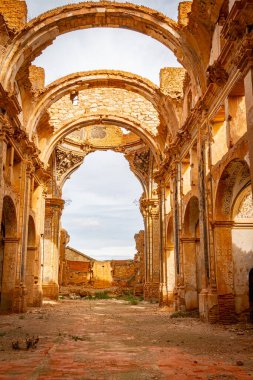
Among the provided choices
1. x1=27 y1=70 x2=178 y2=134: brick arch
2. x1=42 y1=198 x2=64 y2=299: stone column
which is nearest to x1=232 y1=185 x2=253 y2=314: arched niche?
x1=27 y1=70 x2=178 y2=134: brick arch

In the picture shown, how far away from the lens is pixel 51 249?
83.4 ft

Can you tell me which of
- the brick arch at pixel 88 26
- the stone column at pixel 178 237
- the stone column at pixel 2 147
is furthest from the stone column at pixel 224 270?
the stone column at pixel 2 147

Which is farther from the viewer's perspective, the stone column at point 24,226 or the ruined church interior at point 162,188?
the stone column at point 24,226

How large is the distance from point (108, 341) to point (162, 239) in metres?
11.6

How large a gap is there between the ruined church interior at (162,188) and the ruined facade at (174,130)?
39 mm

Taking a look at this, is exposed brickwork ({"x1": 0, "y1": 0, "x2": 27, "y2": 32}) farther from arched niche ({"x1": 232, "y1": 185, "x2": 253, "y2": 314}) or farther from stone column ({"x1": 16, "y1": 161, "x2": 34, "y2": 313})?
arched niche ({"x1": 232, "y1": 185, "x2": 253, "y2": 314})

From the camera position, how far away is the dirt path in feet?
15.9

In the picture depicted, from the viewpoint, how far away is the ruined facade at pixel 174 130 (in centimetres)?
1035

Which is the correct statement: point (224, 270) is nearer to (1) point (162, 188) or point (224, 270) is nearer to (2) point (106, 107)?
(1) point (162, 188)

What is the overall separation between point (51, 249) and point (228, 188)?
1664cm

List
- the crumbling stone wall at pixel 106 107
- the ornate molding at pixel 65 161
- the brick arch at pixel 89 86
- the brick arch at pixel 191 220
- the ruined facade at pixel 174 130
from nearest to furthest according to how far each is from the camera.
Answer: the ruined facade at pixel 174 130
the brick arch at pixel 191 220
the brick arch at pixel 89 86
the crumbling stone wall at pixel 106 107
the ornate molding at pixel 65 161

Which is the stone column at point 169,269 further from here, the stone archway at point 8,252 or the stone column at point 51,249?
the stone column at point 51,249

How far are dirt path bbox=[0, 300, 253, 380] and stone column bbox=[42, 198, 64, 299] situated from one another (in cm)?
1514

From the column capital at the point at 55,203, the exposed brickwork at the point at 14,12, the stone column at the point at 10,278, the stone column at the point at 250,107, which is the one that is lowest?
the stone column at the point at 10,278
